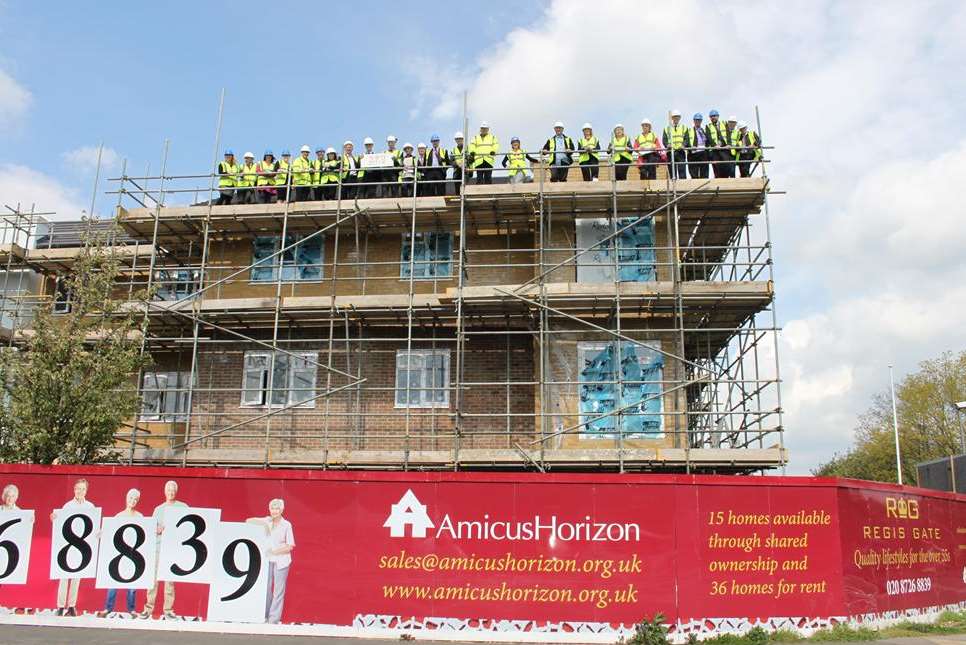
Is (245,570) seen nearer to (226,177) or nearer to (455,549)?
(455,549)

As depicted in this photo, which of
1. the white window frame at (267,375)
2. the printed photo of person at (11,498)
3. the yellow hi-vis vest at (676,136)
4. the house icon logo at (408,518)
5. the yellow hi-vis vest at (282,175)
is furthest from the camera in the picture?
the yellow hi-vis vest at (282,175)

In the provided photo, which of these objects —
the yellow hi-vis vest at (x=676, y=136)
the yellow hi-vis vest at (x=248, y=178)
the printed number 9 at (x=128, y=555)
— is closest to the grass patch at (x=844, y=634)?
the printed number 9 at (x=128, y=555)

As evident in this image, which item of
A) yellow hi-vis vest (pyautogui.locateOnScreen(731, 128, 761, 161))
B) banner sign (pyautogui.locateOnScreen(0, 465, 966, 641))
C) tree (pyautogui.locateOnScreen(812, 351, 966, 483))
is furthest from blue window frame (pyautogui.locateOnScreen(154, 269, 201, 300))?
tree (pyautogui.locateOnScreen(812, 351, 966, 483))

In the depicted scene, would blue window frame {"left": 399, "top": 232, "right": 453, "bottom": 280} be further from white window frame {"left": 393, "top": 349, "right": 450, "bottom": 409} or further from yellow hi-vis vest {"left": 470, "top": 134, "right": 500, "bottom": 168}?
yellow hi-vis vest {"left": 470, "top": 134, "right": 500, "bottom": 168}

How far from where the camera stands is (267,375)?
1764cm

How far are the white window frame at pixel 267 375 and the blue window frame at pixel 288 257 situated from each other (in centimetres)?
180

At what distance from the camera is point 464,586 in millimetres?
10727

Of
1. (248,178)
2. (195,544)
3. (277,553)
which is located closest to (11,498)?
(195,544)

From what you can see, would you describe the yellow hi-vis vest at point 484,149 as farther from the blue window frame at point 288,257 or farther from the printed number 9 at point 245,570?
the printed number 9 at point 245,570

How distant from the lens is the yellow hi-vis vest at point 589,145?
55.5ft

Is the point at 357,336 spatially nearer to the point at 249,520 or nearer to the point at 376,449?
the point at 376,449

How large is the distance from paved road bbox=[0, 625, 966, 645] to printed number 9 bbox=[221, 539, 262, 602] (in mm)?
577

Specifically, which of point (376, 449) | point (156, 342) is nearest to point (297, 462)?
point (376, 449)

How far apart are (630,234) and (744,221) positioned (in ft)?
8.28
